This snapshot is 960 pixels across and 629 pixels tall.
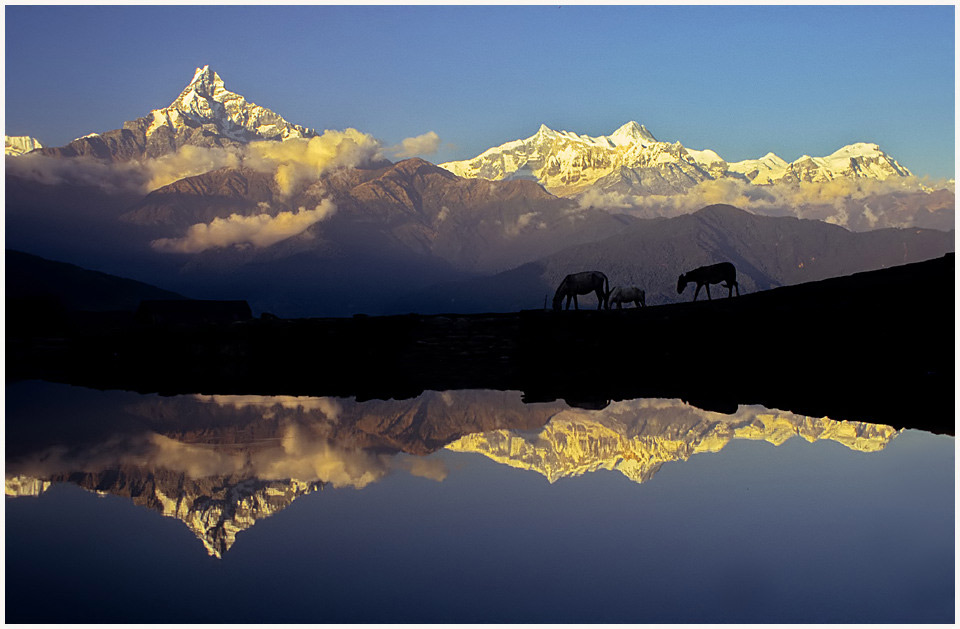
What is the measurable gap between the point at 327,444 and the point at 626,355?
2368 centimetres

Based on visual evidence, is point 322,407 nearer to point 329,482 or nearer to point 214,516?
point 329,482

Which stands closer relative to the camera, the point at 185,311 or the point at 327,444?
the point at 327,444

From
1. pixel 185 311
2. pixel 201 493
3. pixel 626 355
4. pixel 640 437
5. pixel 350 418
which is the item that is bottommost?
pixel 201 493

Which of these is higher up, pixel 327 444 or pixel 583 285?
pixel 583 285

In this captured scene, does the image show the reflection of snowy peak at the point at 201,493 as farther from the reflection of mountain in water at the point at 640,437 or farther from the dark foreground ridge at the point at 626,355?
the dark foreground ridge at the point at 626,355

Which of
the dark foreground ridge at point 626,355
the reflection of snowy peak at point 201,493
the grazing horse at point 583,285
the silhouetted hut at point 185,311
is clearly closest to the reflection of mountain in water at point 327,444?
the reflection of snowy peak at point 201,493

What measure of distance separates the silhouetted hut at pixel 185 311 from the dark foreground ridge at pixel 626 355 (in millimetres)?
79158

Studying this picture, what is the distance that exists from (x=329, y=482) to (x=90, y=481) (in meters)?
5.00

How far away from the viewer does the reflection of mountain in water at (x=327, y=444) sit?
17.0m

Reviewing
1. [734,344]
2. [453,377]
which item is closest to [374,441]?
[453,377]

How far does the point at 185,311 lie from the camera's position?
13550 centimetres

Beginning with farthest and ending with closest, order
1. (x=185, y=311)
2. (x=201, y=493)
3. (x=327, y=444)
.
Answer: (x=185, y=311), (x=327, y=444), (x=201, y=493)

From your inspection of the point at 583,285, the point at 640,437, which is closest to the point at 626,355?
the point at 583,285

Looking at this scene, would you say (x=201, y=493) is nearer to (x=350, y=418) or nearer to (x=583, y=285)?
(x=350, y=418)
